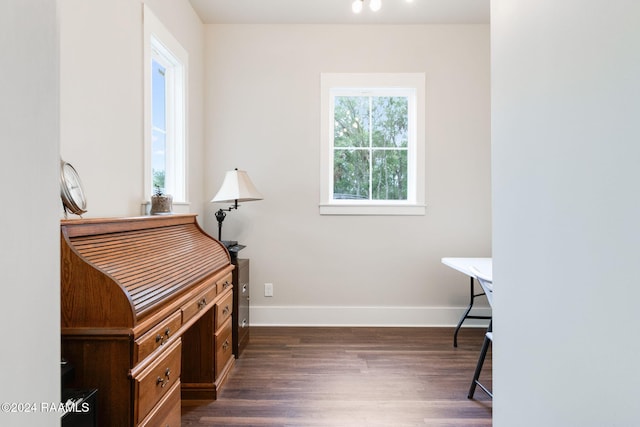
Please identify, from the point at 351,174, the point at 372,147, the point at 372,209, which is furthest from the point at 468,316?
the point at 372,147

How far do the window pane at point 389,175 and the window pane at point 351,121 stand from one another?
222mm

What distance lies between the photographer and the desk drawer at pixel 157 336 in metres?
1.20

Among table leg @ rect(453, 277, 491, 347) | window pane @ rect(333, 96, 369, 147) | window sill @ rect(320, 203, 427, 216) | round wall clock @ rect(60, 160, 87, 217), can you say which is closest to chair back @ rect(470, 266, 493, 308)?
table leg @ rect(453, 277, 491, 347)

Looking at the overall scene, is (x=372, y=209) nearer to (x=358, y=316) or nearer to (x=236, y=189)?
(x=358, y=316)

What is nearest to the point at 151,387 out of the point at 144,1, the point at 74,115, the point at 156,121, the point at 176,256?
the point at 176,256

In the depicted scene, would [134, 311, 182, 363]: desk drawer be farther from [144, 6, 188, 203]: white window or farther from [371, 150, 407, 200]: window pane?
[371, 150, 407, 200]: window pane

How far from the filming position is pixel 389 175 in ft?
11.2

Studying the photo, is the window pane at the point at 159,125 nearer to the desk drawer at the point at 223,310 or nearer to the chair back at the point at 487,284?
the desk drawer at the point at 223,310

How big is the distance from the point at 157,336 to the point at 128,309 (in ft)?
0.70

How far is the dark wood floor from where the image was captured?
73.2 inches

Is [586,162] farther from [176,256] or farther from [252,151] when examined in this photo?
[252,151]

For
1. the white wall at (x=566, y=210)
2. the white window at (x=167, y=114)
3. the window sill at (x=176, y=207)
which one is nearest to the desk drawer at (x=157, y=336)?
the window sill at (x=176, y=207)

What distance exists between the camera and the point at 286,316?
3289mm

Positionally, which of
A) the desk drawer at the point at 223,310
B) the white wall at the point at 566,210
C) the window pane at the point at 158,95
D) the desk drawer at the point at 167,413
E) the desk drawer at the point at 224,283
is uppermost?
the window pane at the point at 158,95
